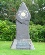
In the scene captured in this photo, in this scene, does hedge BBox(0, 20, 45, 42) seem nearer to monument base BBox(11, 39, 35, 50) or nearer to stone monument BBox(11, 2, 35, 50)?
stone monument BBox(11, 2, 35, 50)

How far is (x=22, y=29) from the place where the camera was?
14508mm

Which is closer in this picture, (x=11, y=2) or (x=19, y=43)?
(x=19, y=43)

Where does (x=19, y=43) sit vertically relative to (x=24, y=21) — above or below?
below

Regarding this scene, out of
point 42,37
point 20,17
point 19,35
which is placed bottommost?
point 42,37

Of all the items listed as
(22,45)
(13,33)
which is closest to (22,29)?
(22,45)

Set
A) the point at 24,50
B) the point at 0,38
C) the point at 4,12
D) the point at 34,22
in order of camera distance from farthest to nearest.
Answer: the point at 4,12 < the point at 34,22 < the point at 0,38 < the point at 24,50

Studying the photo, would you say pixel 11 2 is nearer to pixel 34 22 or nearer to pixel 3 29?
pixel 34 22

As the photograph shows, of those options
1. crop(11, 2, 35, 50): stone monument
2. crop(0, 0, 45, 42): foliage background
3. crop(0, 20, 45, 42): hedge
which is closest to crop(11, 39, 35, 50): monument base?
crop(11, 2, 35, 50): stone monument

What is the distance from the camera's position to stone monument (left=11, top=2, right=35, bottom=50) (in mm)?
14359

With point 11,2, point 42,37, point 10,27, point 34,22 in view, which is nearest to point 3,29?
point 10,27

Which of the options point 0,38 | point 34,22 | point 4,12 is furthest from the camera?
point 4,12

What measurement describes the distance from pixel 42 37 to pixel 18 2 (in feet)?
Result: 27.6

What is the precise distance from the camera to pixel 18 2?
1135 inches

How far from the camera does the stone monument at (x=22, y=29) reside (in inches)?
565
